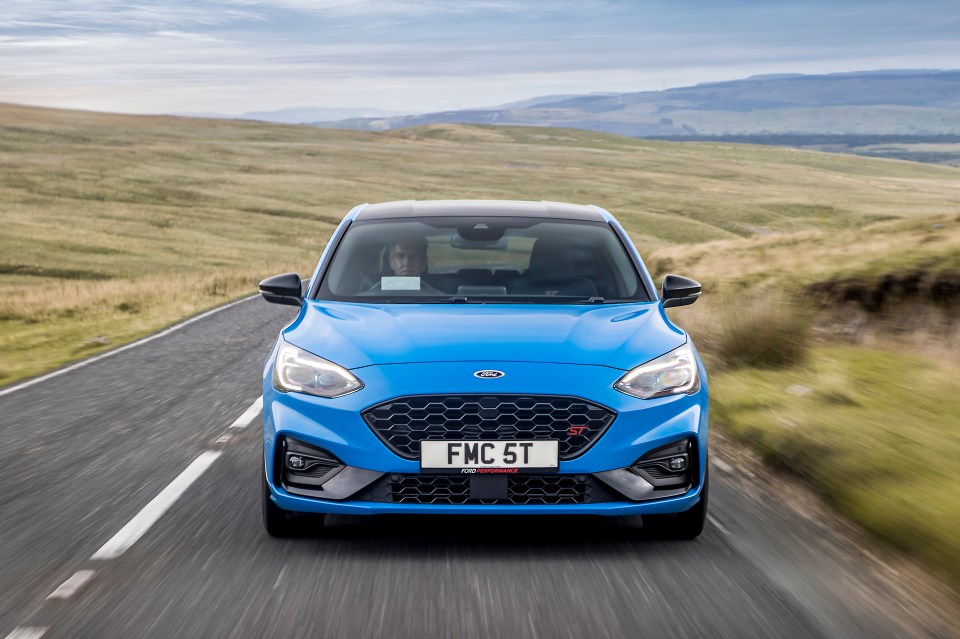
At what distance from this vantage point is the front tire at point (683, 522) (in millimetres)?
5188

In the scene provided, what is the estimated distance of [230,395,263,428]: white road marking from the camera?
8.50 metres

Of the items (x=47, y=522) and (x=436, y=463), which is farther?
(x=47, y=522)

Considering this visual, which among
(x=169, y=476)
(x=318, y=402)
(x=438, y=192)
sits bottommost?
(x=438, y=192)

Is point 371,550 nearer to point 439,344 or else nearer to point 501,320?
point 439,344

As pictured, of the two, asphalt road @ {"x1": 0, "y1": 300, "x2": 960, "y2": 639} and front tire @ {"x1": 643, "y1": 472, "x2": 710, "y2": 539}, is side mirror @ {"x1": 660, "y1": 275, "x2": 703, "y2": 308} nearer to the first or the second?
asphalt road @ {"x1": 0, "y1": 300, "x2": 960, "y2": 639}

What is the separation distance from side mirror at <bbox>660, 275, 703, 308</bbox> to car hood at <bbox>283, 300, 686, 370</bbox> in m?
0.40

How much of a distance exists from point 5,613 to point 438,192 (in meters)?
71.6

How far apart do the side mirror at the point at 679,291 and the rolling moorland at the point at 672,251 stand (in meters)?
1.28

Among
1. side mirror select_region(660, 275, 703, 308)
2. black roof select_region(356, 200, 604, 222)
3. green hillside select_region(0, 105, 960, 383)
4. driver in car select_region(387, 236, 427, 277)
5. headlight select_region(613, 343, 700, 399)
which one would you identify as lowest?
green hillside select_region(0, 105, 960, 383)

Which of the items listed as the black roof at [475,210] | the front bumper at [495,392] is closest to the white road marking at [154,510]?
the front bumper at [495,392]

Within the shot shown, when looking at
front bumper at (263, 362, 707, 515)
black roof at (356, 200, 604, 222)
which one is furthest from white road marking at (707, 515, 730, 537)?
black roof at (356, 200, 604, 222)

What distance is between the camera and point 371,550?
5.09 metres

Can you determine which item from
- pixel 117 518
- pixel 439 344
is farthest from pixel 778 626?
pixel 117 518

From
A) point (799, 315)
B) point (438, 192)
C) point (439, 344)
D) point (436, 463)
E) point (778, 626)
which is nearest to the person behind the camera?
point (778, 626)
